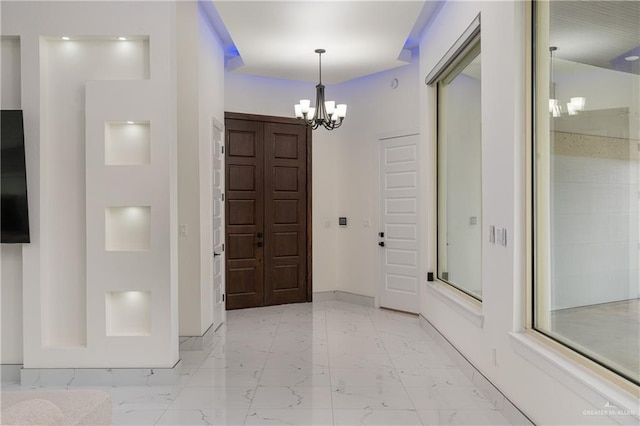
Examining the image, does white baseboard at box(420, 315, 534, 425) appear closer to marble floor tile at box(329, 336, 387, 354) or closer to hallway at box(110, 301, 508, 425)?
hallway at box(110, 301, 508, 425)

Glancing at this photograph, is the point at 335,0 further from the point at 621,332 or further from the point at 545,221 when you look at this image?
the point at 621,332

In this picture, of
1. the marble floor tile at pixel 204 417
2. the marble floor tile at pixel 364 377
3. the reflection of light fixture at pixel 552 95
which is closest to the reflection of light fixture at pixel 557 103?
the reflection of light fixture at pixel 552 95

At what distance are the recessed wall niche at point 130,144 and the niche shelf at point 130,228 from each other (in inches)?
15.2

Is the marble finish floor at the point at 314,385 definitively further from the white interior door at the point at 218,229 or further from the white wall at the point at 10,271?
the white wall at the point at 10,271

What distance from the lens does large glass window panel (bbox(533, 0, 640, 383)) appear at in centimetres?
208

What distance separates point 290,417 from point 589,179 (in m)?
2.27

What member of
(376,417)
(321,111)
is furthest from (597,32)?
(321,111)

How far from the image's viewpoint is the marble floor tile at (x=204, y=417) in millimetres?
3041

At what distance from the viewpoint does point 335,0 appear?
4.19 metres

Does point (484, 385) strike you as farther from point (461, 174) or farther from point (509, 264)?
point (461, 174)

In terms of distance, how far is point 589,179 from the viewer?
2.38 metres

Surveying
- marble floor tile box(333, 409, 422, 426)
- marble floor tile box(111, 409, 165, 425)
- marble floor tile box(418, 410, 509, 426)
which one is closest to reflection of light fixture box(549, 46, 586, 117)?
marble floor tile box(418, 410, 509, 426)

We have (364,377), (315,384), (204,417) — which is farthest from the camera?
(364,377)

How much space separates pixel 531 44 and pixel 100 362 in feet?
12.5
